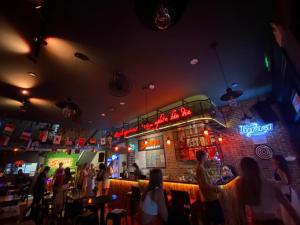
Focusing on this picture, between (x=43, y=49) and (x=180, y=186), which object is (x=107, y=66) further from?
(x=180, y=186)

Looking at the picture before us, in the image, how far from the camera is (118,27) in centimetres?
258

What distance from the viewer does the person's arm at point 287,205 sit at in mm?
1652

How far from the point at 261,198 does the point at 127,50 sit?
341cm

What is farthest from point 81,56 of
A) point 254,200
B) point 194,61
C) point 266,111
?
point 266,111

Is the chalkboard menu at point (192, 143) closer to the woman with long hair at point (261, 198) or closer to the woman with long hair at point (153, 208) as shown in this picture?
the woman with long hair at point (261, 198)

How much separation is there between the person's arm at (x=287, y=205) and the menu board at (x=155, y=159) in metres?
6.45

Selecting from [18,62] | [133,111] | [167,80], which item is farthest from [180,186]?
[18,62]

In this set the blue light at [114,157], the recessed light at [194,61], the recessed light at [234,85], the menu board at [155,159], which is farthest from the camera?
the blue light at [114,157]

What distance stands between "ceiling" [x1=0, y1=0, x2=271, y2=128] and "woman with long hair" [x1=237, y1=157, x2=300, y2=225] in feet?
8.16

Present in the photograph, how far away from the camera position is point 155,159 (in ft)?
27.6

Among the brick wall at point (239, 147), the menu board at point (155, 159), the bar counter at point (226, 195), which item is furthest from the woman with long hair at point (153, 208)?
the menu board at point (155, 159)

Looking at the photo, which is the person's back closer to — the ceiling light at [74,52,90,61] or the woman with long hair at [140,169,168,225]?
the woman with long hair at [140,169,168,225]

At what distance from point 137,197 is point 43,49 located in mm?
4451

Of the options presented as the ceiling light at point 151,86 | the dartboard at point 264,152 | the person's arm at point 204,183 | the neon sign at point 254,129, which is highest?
the ceiling light at point 151,86
